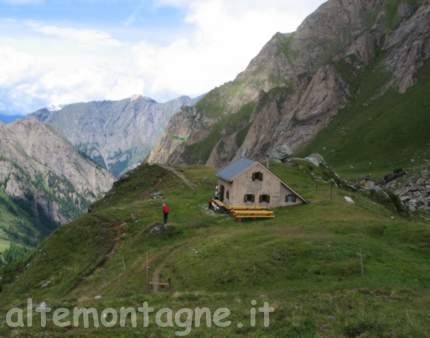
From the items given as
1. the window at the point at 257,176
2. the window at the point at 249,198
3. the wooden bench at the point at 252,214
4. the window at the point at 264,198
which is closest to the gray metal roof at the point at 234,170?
the window at the point at 257,176

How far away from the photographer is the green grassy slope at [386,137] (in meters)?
147

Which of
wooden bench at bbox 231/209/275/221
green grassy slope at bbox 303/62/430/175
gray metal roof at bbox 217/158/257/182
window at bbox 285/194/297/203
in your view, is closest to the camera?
wooden bench at bbox 231/209/275/221

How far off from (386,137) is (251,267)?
133m

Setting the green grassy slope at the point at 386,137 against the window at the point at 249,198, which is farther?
the green grassy slope at the point at 386,137

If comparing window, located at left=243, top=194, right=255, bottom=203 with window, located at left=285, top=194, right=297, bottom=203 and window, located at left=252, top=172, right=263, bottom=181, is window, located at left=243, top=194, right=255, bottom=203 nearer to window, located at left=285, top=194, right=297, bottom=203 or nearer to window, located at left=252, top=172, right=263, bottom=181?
window, located at left=252, top=172, right=263, bottom=181

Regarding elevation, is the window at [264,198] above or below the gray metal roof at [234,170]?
below

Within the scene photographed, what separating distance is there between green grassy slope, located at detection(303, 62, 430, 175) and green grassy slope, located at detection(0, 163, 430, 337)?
219 feet

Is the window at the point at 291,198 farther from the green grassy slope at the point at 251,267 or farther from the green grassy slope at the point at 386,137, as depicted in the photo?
the green grassy slope at the point at 386,137

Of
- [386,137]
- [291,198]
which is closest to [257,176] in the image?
[291,198]

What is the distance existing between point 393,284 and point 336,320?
499 inches

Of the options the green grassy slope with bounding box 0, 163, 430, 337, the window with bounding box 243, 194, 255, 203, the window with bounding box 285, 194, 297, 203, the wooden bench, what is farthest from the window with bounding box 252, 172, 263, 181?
the green grassy slope with bounding box 0, 163, 430, 337

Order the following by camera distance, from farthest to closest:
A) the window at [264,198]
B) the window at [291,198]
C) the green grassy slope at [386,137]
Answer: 1. the green grassy slope at [386,137]
2. the window at [291,198]
3. the window at [264,198]

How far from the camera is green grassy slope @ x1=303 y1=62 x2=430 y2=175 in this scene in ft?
482

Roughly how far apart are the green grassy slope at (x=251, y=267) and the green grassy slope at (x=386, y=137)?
66.6 meters
